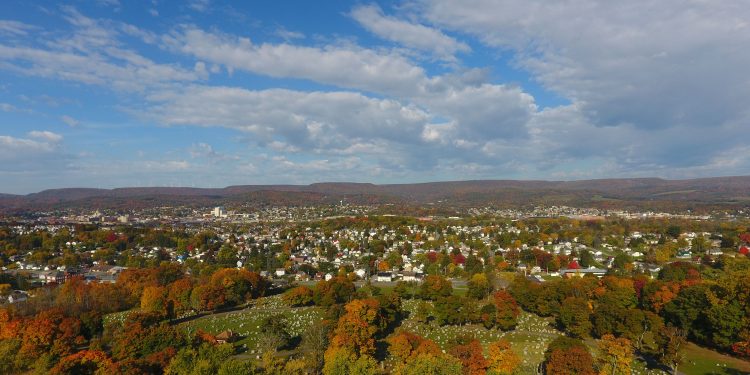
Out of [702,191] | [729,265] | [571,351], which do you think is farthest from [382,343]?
[702,191]

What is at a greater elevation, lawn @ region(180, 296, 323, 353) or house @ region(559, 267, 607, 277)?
lawn @ region(180, 296, 323, 353)

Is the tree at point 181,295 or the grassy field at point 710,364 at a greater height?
the tree at point 181,295

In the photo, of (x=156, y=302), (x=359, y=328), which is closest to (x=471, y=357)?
(x=359, y=328)

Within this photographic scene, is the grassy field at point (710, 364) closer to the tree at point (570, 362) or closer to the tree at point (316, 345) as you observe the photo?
the tree at point (570, 362)

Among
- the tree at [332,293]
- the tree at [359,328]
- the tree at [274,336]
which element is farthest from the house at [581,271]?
the tree at [274,336]

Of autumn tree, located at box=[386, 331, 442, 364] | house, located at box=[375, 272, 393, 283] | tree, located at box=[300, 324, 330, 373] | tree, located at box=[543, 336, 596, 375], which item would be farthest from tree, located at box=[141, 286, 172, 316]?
tree, located at box=[543, 336, 596, 375]

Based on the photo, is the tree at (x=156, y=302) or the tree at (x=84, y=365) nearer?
the tree at (x=84, y=365)

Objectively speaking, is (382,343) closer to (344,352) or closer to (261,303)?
(344,352)

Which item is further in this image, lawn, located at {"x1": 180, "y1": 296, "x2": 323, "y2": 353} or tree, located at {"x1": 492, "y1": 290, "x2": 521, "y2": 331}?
tree, located at {"x1": 492, "y1": 290, "x2": 521, "y2": 331}

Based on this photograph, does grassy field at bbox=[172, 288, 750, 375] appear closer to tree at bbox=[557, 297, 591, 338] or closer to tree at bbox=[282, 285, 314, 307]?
tree at bbox=[282, 285, 314, 307]
